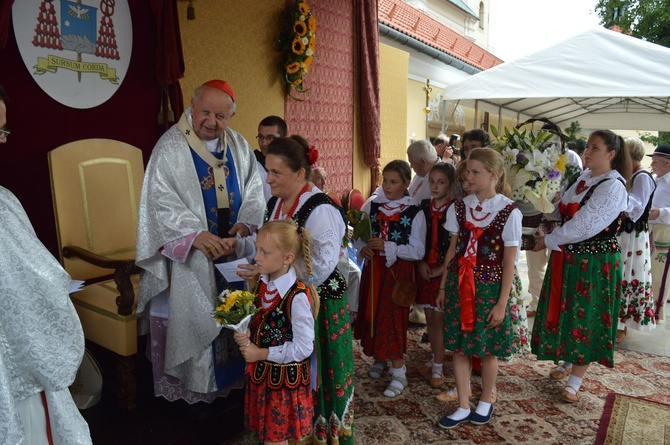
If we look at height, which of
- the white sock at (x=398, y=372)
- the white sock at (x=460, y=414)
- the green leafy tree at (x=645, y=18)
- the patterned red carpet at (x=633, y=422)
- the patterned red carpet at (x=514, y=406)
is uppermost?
the green leafy tree at (x=645, y=18)

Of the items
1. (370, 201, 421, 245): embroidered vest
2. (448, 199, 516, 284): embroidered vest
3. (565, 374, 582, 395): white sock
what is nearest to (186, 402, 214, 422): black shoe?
(370, 201, 421, 245): embroidered vest

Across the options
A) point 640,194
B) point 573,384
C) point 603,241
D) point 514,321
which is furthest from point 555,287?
point 640,194

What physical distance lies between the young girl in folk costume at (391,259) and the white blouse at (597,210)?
2.97 feet

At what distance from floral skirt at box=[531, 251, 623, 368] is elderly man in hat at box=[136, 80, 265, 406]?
83.5 inches

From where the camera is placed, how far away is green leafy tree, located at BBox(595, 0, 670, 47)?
1146 centimetres

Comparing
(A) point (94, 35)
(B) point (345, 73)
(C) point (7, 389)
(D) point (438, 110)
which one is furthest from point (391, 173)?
(D) point (438, 110)

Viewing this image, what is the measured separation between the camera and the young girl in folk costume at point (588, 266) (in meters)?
3.21

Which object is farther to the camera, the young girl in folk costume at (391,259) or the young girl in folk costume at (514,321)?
the young girl in folk costume at (391,259)

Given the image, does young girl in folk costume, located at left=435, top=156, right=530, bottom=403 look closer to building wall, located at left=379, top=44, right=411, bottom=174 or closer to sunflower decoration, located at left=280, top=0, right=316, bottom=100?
sunflower decoration, located at left=280, top=0, right=316, bottom=100

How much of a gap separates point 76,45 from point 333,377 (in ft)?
8.64

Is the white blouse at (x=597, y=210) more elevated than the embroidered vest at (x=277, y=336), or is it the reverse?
the white blouse at (x=597, y=210)

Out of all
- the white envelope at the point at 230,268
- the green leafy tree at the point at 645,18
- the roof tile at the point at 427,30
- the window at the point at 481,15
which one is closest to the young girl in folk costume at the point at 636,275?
the white envelope at the point at 230,268

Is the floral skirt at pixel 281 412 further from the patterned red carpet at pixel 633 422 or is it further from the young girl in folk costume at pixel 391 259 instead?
the patterned red carpet at pixel 633 422

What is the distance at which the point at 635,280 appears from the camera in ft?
14.2
